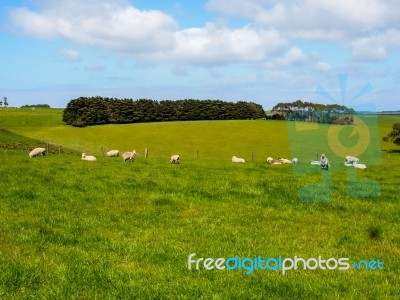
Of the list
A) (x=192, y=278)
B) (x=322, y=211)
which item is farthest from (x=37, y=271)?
(x=322, y=211)

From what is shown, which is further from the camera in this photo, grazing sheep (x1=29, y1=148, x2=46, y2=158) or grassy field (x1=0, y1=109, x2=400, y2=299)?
grazing sheep (x1=29, y1=148, x2=46, y2=158)

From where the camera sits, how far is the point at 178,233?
11820 millimetres

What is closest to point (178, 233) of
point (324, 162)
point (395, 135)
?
point (324, 162)

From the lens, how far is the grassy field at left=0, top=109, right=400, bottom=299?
8188mm

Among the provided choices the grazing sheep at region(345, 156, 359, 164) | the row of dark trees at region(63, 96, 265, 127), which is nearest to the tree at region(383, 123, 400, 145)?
the grazing sheep at region(345, 156, 359, 164)

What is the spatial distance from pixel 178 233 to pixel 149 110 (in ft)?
464

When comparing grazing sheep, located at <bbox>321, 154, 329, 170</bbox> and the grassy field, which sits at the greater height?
grazing sheep, located at <bbox>321, 154, 329, 170</bbox>

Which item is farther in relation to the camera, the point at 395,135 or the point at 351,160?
the point at 395,135

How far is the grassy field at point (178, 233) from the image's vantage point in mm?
8188

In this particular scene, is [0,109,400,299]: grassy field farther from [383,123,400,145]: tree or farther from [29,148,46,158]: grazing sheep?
[383,123,400,145]: tree

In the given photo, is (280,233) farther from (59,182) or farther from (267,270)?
(59,182)

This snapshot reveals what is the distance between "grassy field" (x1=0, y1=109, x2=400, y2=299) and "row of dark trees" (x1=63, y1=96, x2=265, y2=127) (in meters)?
120

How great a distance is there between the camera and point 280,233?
475 inches

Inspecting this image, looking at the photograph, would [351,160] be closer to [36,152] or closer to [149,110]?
[36,152]
